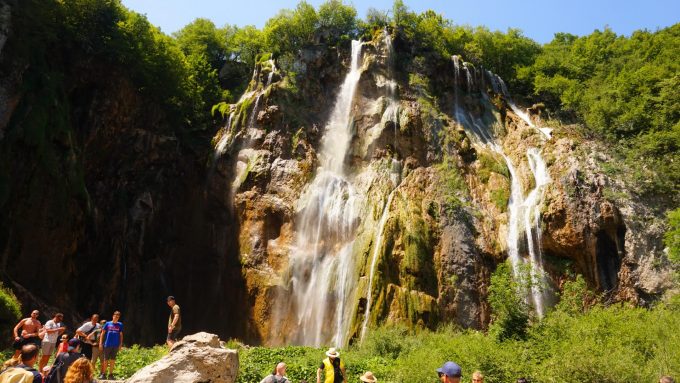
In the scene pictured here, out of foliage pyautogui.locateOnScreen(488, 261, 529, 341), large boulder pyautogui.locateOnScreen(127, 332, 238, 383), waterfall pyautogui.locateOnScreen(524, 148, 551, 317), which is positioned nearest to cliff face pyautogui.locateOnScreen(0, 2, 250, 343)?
large boulder pyautogui.locateOnScreen(127, 332, 238, 383)

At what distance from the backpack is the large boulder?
304 cm

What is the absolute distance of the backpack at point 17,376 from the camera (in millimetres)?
5102

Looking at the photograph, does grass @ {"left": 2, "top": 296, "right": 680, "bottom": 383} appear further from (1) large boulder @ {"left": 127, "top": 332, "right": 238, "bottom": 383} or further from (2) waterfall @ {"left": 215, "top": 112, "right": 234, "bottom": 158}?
(2) waterfall @ {"left": 215, "top": 112, "right": 234, "bottom": 158}

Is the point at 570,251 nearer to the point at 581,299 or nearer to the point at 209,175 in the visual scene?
the point at 581,299

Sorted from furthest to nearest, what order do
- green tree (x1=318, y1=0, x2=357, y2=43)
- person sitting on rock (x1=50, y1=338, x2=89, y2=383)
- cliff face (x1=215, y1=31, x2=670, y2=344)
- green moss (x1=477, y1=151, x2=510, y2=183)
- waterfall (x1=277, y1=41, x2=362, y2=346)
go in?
green tree (x1=318, y1=0, x2=357, y2=43) < green moss (x1=477, y1=151, x2=510, y2=183) < waterfall (x1=277, y1=41, x2=362, y2=346) < cliff face (x1=215, y1=31, x2=670, y2=344) < person sitting on rock (x1=50, y1=338, x2=89, y2=383)

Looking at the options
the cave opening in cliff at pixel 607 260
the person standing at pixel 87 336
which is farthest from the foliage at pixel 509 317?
the person standing at pixel 87 336

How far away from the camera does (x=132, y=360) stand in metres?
12.9

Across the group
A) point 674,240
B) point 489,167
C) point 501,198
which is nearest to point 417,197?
point 501,198

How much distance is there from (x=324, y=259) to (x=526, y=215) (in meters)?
9.41

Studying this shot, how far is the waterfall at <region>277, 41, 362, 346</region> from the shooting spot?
2142cm

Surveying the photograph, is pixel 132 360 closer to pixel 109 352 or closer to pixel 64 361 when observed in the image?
pixel 109 352

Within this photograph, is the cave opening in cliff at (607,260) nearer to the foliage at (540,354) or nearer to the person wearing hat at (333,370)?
the foliage at (540,354)

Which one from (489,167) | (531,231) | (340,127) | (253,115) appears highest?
(253,115)

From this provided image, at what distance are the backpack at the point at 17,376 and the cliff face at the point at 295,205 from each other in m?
14.0
